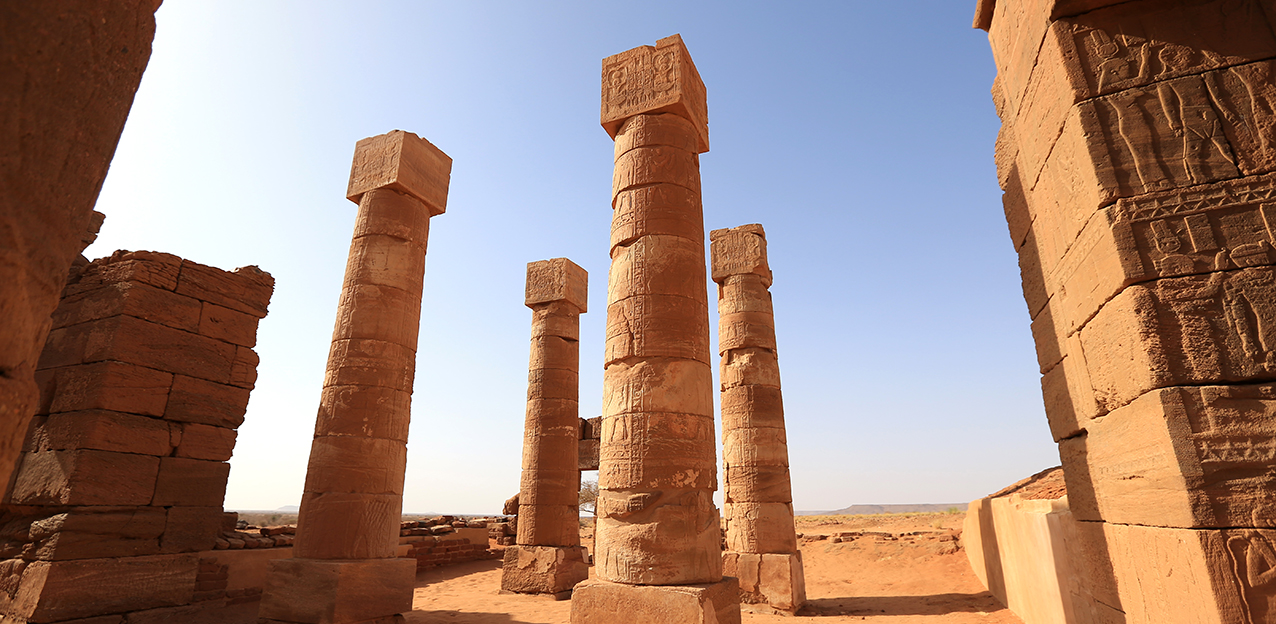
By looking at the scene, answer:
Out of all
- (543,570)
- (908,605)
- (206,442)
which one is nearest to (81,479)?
(206,442)

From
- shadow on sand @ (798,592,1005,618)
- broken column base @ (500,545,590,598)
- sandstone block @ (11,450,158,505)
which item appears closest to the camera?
sandstone block @ (11,450,158,505)

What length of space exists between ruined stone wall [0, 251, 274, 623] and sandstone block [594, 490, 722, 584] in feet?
19.8

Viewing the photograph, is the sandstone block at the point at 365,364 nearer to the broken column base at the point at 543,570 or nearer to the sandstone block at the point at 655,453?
the sandstone block at the point at 655,453

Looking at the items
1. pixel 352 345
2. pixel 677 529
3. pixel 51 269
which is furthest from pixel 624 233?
pixel 51 269

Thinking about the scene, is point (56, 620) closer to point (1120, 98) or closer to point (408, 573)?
point (408, 573)

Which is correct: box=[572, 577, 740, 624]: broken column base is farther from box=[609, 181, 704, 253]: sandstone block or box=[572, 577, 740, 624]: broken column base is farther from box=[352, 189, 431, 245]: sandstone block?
box=[352, 189, 431, 245]: sandstone block

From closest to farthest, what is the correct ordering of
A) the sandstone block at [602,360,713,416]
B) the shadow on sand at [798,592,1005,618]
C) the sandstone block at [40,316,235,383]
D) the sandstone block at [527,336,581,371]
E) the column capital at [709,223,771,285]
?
1. the sandstone block at [602,360,713,416]
2. the sandstone block at [40,316,235,383]
3. the shadow on sand at [798,592,1005,618]
4. the column capital at [709,223,771,285]
5. the sandstone block at [527,336,581,371]

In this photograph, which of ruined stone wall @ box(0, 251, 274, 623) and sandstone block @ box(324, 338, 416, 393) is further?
sandstone block @ box(324, 338, 416, 393)

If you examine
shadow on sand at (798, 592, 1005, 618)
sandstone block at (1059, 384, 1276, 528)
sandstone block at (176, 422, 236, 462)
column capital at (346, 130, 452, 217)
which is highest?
column capital at (346, 130, 452, 217)

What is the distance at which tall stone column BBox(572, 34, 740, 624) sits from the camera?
5.67 m

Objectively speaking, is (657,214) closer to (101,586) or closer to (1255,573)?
(1255,573)

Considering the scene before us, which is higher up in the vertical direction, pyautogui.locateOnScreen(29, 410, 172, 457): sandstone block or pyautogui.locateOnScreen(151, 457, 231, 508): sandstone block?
pyautogui.locateOnScreen(29, 410, 172, 457): sandstone block

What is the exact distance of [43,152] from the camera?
5.62ft

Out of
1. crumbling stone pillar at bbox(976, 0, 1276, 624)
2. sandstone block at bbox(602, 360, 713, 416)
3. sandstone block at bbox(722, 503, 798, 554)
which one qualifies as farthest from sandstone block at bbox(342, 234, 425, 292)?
crumbling stone pillar at bbox(976, 0, 1276, 624)
